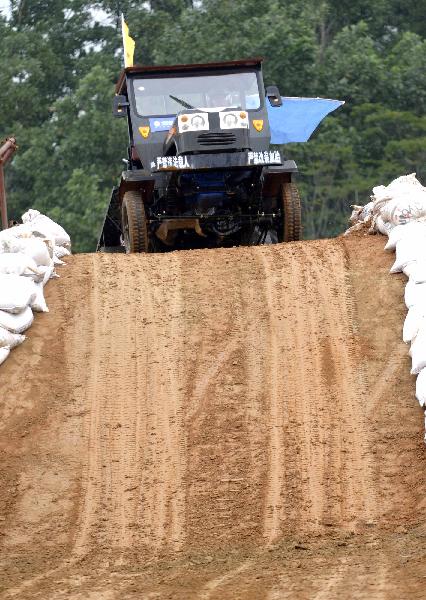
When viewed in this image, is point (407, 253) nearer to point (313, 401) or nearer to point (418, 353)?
point (418, 353)

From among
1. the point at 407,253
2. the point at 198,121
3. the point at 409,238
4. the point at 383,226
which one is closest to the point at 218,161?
the point at 198,121

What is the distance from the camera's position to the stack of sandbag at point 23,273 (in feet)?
38.1

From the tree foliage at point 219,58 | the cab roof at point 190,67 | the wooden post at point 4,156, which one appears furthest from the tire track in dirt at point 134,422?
the tree foliage at point 219,58

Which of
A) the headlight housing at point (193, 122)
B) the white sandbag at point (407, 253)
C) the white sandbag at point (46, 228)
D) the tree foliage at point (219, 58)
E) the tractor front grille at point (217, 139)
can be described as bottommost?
the white sandbag at point (407, 253)

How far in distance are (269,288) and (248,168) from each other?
2503 mm

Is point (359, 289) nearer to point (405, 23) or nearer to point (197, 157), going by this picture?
point (197, 157)

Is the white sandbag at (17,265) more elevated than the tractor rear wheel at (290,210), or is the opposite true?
the tractor rear wheel at (290,210)

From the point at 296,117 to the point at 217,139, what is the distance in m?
Result: 3.87

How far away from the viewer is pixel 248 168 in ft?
48.5

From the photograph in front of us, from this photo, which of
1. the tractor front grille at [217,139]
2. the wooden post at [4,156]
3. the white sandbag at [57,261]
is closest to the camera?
the white sandbag at [57,261]

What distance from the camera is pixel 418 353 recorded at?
10.5m

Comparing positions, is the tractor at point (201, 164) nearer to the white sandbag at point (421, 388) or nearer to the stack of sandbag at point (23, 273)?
the stack of sandbag at point (23, 273)

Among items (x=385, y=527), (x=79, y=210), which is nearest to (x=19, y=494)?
(x=385, y=527)

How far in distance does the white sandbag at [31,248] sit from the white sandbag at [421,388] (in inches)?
170
